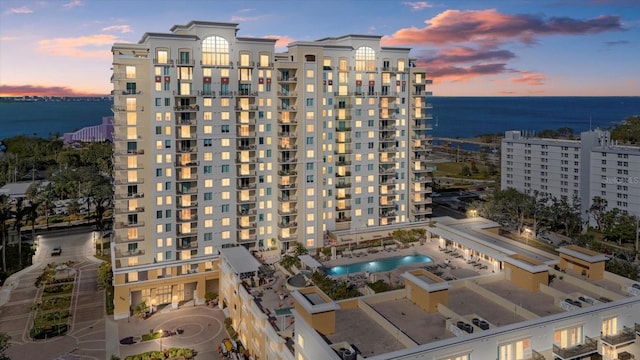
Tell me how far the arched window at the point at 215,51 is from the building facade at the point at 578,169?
192 feet

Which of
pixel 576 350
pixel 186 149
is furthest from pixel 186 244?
pixel 576 350

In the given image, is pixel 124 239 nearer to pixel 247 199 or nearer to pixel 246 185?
pixel 247 199

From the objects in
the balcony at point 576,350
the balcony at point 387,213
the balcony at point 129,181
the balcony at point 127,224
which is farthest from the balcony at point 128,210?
the balcony at point 576,350

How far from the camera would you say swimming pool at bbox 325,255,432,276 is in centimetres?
5416

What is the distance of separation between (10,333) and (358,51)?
157 feet

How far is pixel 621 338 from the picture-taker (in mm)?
31406

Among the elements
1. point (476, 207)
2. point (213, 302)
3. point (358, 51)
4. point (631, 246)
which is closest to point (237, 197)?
point (213, 302)

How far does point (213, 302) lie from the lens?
5334 centimetres

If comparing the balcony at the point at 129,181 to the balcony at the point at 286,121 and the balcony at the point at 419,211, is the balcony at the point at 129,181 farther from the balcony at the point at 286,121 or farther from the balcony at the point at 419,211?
the balcony at the point at 419,211

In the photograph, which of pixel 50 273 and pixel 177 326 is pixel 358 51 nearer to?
pixel 177 326

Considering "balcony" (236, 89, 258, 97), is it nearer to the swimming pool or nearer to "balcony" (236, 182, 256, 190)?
"balcony" (236, 182, 256, 190)

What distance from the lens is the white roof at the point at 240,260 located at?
47.0m

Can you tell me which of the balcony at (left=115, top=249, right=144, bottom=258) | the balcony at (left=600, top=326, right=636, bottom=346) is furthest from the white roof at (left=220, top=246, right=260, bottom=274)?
the balcony at (left=600, top=326, right=636, bottom=346)

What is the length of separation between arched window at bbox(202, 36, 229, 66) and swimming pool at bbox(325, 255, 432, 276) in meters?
25.2
